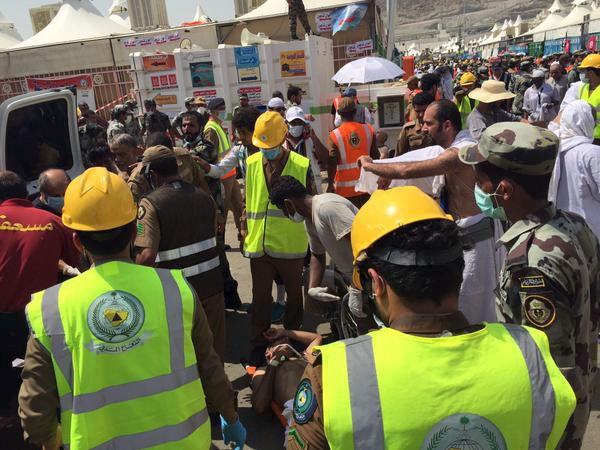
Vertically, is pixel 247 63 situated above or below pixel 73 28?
below

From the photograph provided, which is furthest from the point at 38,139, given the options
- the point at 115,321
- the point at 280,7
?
the point at 280,7

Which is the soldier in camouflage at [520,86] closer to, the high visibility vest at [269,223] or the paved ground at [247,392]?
the paved ground at [247,392]

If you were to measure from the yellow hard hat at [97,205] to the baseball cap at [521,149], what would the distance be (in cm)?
141

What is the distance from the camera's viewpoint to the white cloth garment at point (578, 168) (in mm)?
3707

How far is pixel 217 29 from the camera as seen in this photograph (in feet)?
62.2

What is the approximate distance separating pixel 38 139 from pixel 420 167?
3.38 meters

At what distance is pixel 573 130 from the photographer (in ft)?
12.8

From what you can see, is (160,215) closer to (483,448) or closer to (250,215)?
(250,215)

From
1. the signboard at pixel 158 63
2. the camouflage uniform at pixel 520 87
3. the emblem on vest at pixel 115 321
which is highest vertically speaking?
the signboard at pixel 158 63

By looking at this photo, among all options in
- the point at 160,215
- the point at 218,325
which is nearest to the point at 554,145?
the point at 160,215

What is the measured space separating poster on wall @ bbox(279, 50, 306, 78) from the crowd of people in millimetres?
6872

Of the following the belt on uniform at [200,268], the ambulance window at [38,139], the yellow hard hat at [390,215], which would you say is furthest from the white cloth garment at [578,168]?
the ambulance window at [38,139]

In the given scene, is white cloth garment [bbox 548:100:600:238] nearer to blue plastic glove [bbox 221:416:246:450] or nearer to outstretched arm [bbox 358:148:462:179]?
outstretched arm [bbox 358:148:462:179]

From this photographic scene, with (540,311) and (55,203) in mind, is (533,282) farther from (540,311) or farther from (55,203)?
(55,203)
